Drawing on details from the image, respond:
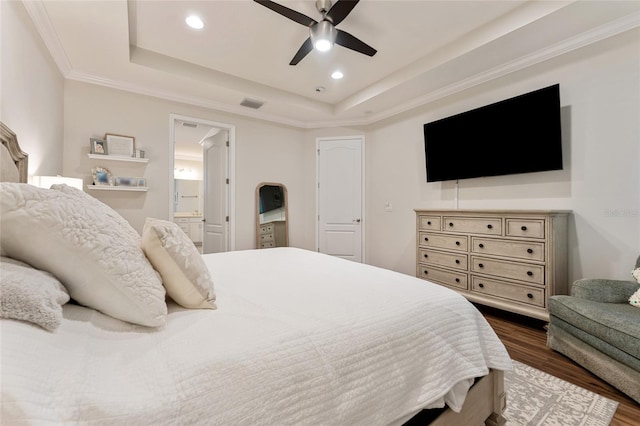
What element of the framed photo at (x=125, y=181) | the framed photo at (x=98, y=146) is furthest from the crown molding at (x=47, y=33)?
the framed photo at (x=125, y=181)

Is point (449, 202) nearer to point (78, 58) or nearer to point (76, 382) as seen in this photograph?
point (76, 382)

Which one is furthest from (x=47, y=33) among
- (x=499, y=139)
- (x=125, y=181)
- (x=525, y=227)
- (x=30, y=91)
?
(x=525, y=227)

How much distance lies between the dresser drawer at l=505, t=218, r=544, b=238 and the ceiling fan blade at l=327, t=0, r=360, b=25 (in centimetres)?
231

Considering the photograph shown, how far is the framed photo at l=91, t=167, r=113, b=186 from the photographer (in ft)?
10.00

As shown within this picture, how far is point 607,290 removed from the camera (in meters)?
1.97

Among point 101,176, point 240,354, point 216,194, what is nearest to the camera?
point 240,354

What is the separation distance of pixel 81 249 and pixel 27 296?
166mm

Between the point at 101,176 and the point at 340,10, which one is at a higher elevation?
the point at 340,10

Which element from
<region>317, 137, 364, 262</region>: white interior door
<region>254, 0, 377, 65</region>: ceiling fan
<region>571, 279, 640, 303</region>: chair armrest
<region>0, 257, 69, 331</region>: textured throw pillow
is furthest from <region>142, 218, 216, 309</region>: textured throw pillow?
<region>317, 137, 364, 262</region>: white interior door

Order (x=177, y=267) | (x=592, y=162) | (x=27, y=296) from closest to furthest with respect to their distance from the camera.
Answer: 1. (x=27, y=296)
2. (x=177, y=267)
3. (x=592, y=162)

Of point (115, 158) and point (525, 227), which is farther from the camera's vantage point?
point (115, 158)

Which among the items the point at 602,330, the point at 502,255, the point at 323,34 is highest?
the point at 323,34

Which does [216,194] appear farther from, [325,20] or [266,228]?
[325,20]

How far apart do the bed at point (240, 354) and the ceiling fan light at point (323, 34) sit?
6.45 ft
